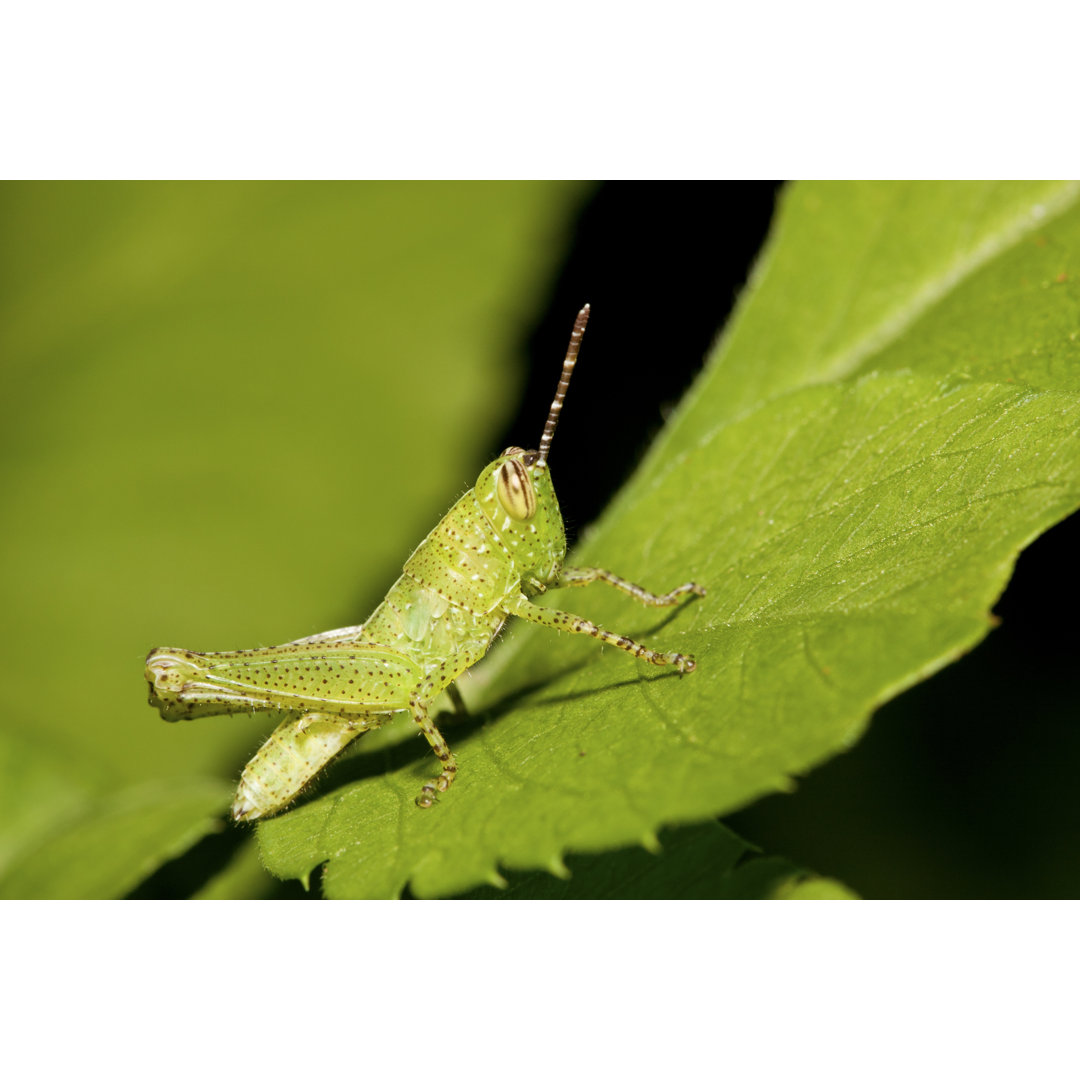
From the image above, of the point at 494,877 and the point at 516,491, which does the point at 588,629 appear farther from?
the point at 494,877

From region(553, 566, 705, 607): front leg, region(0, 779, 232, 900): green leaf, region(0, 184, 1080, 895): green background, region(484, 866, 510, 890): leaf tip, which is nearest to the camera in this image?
region(484, 866, 510, 890): leaf tip

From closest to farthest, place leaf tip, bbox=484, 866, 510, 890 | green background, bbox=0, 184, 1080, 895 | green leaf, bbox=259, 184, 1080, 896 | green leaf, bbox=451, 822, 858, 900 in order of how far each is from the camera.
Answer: green leaf, bbox=259, 184, 1080, 896, leaf tip, bbox=484, 866, 510, 890, green leaf, bbox=451, 822, 858, 900, green background, bbox=0, 184, 1080, 895

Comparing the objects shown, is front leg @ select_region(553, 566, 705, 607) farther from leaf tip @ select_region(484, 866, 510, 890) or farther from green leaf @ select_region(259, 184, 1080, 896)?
leaf tip @ select_region(484, 866, 510, 890)

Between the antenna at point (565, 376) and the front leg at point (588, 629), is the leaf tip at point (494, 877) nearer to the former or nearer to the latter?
the front leg at point (588, 629)

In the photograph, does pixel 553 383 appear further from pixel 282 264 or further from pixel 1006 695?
pixel 1006 695

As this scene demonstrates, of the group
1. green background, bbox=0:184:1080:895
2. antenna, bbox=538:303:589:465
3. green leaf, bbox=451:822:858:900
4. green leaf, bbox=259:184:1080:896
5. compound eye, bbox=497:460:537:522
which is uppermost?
green background, bbox=0:184:1080:895

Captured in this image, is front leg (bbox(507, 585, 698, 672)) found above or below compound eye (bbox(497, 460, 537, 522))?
below

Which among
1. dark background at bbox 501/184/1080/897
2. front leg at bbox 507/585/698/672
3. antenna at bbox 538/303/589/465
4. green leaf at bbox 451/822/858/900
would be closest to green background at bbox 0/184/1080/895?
dark background at bbox 501/184/1080/897

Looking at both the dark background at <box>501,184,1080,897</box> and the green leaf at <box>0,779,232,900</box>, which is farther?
the dark background at <box>501,184,1080,897</box>
